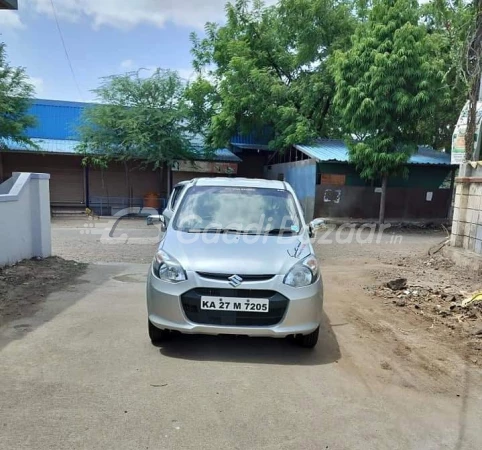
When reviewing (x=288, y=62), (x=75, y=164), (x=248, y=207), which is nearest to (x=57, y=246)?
(x=248, y=207)

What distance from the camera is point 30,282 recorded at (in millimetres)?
6352

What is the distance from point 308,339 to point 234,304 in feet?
3.03

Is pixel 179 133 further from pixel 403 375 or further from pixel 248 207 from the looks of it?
pixel 403 375

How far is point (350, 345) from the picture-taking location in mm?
4320

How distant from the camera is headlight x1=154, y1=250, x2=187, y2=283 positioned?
372cm

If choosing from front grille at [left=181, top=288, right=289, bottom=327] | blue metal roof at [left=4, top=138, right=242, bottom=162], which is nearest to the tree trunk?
blue metal roof at [left=4, top=138, right=242, bottom=162]

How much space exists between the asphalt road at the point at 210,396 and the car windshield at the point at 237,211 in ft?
3.93

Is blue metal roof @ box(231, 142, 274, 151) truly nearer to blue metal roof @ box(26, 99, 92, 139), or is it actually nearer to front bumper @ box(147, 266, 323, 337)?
blue metal roof @ box(26, 99, 92, 139)

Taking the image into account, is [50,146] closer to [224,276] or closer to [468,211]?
[468,211]

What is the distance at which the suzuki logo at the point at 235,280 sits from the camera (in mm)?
3596

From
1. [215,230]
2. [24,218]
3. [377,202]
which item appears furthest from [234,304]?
[377,202]

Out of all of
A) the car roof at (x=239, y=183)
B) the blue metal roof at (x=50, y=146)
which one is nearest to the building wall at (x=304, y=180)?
the blue metal roof at (x=50, y=146)

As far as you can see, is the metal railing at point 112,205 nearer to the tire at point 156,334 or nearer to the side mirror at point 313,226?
the side mirror at point 313,226

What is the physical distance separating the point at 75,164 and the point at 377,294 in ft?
60.1
